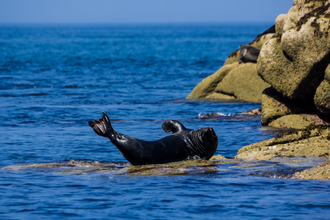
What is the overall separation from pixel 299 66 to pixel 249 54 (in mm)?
6352

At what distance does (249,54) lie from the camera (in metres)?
18.2

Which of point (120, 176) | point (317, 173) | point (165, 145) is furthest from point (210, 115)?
point (317, 173)

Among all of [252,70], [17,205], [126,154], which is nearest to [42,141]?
[126,154]

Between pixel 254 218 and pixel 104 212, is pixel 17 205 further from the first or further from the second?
pixel 254 218

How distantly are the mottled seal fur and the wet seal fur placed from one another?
976cm

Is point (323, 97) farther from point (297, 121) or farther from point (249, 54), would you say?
point (249, 54)

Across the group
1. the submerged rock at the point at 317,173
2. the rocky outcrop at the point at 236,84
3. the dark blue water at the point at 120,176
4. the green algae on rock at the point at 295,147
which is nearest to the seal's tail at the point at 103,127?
the dark blue water at the point at 120,176

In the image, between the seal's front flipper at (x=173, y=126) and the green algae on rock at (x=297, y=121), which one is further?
the green algae on rock at (x=297, y=121)

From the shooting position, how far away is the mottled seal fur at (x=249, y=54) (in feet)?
58.8

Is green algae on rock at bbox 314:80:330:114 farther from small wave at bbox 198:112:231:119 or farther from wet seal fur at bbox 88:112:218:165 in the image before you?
small wave at bbox 198:112:231:119

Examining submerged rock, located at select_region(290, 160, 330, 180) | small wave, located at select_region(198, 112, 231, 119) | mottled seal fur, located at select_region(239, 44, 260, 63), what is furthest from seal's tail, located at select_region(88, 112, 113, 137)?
mottled seal fur, located at select_region(239, 44, 260, 63)

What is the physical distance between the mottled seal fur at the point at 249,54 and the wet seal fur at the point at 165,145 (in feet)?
32.0

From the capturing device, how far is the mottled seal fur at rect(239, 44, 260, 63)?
17.9 meters

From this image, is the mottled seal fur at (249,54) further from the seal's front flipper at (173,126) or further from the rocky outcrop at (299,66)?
the seal's front flipper at (173,126)
